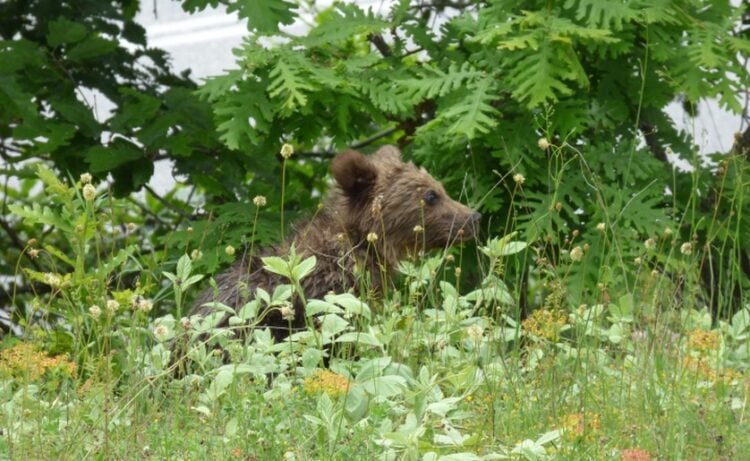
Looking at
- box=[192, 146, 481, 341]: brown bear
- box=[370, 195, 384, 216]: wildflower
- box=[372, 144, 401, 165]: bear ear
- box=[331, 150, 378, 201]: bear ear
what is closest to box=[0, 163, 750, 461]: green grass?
box=[370, 195, 384, 216]: wildflower

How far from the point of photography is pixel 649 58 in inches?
284

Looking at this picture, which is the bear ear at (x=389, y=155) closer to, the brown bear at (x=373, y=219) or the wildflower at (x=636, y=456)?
the brown bear at (x=373, y=219)

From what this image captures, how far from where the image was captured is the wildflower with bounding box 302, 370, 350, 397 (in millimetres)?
4360

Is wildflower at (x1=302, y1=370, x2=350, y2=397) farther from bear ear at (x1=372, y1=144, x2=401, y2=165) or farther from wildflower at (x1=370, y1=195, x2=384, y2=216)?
bear ear at (x1=372, y1=144, x2=401, y2=165)

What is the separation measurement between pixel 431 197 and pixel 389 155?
0.35 metres

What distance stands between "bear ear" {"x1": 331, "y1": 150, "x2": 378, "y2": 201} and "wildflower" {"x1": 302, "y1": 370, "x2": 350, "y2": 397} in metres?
3.18

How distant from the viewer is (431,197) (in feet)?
25.3

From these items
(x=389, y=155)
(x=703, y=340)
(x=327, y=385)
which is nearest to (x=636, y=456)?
(x=327, y=385)

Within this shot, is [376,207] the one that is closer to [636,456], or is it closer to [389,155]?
[636,456]

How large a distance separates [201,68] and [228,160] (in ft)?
21.9

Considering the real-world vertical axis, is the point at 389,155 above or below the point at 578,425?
below

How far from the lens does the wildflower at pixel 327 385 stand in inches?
172

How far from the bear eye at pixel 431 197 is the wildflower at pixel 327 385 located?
10.8ft

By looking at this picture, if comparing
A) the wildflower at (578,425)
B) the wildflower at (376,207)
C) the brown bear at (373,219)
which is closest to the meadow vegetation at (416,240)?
the wildflower at (578,425)
